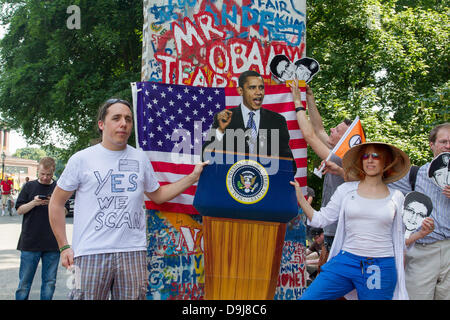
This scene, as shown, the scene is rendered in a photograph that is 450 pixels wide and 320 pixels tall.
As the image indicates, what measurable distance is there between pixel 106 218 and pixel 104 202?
0.12 metres

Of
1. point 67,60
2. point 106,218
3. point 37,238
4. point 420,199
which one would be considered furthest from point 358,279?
point 67,60

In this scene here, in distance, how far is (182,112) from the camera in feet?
15.7

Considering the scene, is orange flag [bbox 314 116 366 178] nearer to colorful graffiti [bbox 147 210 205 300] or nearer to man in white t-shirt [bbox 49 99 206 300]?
colorful graffiti [bbox 147 210 205 300]

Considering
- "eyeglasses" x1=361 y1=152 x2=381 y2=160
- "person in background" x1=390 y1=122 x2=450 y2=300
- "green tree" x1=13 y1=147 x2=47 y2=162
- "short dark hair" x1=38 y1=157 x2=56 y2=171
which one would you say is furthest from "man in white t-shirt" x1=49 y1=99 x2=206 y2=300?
"green tree" x1=13 y1=147 x2=47 y2=162

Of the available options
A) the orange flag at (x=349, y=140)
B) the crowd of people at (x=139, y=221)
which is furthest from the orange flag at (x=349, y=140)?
the crowd of people at (x=139, y=221)

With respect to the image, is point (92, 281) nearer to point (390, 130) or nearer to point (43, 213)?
point (43, 213)

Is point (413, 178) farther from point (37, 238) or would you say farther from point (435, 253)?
point (37, 238)

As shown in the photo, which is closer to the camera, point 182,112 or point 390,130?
point 182,112

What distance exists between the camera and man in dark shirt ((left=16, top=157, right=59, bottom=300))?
538 centimetres

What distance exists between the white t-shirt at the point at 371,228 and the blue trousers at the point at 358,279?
60mm

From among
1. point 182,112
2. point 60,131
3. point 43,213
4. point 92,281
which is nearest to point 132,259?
point 92,281

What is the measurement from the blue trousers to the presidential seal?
106 centimetres

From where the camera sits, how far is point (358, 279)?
3.41 m

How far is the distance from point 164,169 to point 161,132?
1.28 ft
